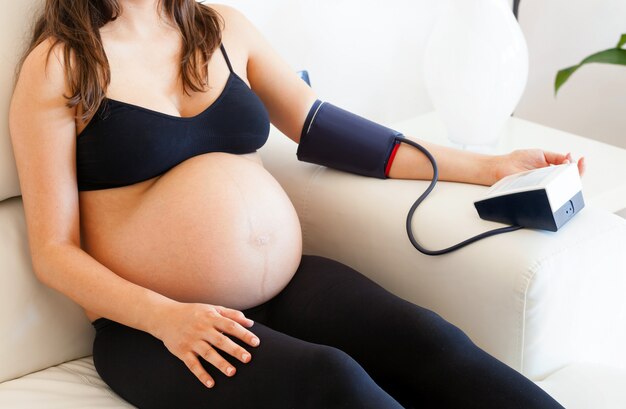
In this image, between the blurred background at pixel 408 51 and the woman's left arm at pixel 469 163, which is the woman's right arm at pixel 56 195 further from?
the blurred background at pixel 408 51

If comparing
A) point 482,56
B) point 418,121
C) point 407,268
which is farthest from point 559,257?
point 418,121

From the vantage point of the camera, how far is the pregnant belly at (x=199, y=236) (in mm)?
1106

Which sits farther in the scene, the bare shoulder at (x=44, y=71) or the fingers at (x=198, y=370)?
the bare shoulder at (x=44, y=71)

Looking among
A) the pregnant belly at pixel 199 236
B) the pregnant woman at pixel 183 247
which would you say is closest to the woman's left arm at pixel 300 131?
the pregnant woman at pixel 183 247

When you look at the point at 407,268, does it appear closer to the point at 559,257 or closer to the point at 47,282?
the point at 559,257

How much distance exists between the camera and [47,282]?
1.11 metres

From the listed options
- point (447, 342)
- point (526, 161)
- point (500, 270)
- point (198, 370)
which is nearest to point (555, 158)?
point (526, 161)

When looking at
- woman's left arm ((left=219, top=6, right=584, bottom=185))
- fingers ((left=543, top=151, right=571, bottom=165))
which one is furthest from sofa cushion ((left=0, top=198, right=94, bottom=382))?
fingers ((left=543, top=151, right=571, bottom=165))

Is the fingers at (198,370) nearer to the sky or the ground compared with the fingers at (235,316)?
nearer to the ground

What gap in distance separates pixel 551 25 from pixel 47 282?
72.0 inches

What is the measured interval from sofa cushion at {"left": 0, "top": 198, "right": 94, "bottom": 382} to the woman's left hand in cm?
73

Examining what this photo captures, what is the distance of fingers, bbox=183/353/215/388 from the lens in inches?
38.0

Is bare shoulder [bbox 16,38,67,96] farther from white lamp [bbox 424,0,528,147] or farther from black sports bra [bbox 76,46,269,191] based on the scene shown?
white lamp [bbox 424,0,528,147]

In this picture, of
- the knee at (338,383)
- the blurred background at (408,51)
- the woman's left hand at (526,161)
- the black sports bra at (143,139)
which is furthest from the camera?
the blurred background at (408,51)
